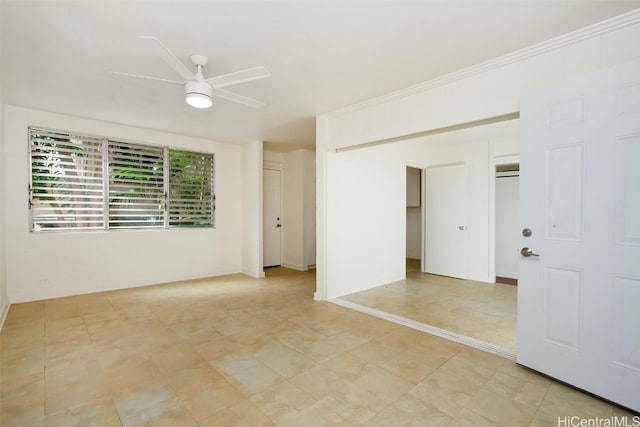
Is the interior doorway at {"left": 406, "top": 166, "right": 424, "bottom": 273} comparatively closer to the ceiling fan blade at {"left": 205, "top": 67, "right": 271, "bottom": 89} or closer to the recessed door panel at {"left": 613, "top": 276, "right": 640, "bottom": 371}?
the recessed door panel at {"left": 613, "top": 276, "right": 640, "bottom": 371}

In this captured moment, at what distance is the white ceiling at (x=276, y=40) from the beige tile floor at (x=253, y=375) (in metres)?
2.51

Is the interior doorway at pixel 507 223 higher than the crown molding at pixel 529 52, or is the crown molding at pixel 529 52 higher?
the crown molding at pixel 529 52

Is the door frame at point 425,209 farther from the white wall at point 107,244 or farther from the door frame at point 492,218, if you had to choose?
the white wall at point 107,244

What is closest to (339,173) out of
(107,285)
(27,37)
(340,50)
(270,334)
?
(340,50)

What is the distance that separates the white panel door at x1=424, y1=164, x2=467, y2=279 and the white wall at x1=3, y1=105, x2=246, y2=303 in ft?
12.0

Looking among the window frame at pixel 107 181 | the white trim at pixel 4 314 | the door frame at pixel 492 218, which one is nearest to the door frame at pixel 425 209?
the door frame at pixel 492 218

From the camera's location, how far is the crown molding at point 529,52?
1962 millimetres

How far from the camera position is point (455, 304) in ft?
12.7

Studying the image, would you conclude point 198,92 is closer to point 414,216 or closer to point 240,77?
point 240,77

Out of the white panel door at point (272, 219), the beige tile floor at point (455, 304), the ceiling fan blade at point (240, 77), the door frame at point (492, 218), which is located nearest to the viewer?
the ceiling fan blade at point (240, 77)

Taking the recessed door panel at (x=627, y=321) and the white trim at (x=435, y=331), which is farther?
the white trim at (x=435, y=331)

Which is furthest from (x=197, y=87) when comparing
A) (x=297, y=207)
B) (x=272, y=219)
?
(x=272, y=219)

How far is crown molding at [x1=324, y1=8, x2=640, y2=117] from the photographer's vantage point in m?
1.96

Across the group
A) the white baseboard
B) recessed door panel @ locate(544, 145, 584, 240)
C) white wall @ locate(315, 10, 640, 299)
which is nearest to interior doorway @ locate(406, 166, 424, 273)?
white wall @ locate(315, 10, 640, 299)
